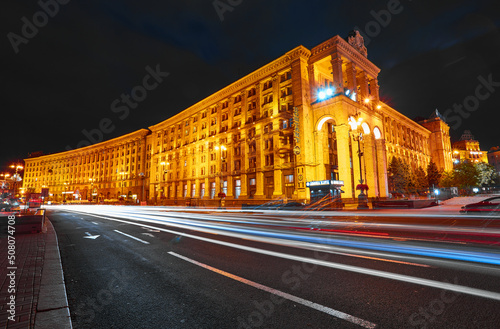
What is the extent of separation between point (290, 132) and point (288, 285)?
115 feet

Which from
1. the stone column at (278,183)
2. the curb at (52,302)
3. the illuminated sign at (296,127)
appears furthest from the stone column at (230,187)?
the curb at (52,302)

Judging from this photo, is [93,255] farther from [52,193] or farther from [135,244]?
[52,193]

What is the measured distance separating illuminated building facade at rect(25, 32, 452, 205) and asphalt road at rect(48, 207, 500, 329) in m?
21.4

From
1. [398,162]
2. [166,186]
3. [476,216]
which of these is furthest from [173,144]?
[476,216]

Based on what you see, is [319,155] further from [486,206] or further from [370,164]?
[486,206]

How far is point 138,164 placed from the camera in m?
74.3

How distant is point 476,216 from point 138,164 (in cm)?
7845

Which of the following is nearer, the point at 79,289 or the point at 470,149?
the point at 79,289

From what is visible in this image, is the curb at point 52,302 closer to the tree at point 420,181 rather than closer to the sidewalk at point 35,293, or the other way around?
the sidewalk at point 35,293

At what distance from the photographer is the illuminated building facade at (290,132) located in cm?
3531

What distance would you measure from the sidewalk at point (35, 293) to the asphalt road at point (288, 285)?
9.4 inches

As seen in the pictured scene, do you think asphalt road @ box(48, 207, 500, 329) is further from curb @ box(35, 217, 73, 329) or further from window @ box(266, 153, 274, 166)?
window @ box(266, 153, 274, 166)

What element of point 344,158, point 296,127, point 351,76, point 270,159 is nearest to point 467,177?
point 351,76

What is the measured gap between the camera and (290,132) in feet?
125
